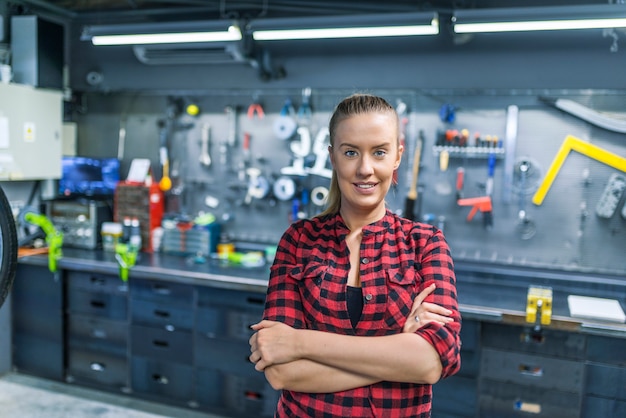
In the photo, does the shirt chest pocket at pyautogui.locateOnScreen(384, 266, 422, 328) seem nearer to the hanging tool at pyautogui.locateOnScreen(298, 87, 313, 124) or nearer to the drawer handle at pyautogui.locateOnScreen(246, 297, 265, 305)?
the drawer handle at pyautogui.locateOnScreen(246, 297, 265, 305)

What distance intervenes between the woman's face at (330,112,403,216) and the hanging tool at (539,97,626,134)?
2.10 meters

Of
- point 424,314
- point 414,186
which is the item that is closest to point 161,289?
point 414,186

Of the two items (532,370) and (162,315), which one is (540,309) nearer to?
(532,370)

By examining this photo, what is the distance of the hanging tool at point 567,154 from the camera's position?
9.77ft

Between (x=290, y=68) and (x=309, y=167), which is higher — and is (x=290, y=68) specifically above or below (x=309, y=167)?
above

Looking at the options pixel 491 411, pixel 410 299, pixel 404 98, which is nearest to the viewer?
pixel 410 299

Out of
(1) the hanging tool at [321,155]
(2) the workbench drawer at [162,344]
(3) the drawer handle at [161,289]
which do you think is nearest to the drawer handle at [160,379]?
(2) the workbench drawer at [162,344]

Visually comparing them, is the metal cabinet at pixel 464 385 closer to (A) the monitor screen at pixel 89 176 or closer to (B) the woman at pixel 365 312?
(B) the woman at pixel 365 312

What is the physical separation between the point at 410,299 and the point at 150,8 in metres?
3.31

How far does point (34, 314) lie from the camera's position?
358 cm

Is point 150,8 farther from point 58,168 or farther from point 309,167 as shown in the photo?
point 309,167

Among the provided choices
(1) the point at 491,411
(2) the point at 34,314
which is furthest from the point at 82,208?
(1) the point at 491,411

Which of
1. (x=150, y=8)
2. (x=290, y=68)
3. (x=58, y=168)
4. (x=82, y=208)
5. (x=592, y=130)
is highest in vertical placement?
(x=150, y=8)

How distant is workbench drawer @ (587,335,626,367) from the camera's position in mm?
2459
